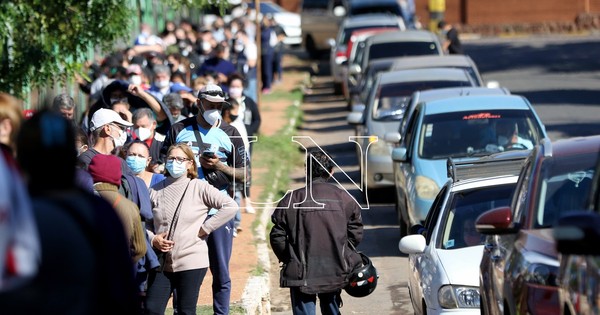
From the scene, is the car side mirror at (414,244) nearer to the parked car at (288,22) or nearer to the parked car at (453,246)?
the parked car at (453,246)

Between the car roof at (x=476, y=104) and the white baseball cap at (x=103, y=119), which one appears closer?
the white baseball cap at (x=103, y=119)

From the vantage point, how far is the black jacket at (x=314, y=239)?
29.6 ft

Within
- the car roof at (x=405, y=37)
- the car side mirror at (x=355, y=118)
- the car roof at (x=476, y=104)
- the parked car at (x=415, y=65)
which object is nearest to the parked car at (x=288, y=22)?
the car roof at (x=405, y=37)

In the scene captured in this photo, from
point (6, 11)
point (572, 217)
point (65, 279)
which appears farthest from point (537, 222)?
point (6, 11)

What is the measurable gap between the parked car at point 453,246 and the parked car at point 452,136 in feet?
7.75

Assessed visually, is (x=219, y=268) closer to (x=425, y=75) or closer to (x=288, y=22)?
(x=425, y=75)

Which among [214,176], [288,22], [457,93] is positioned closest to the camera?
[214,176]

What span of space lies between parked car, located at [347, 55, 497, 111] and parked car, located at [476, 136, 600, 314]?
34.8 ft

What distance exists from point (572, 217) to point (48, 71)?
7639 millimetres

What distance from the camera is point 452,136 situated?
1455 cm

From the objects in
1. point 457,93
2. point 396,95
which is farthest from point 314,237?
point 396,95

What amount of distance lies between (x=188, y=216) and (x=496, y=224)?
2.86 metres

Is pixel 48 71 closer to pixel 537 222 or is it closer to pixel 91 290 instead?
pixel 537 222

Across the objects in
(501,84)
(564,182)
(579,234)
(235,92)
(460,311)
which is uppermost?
(579,234)
